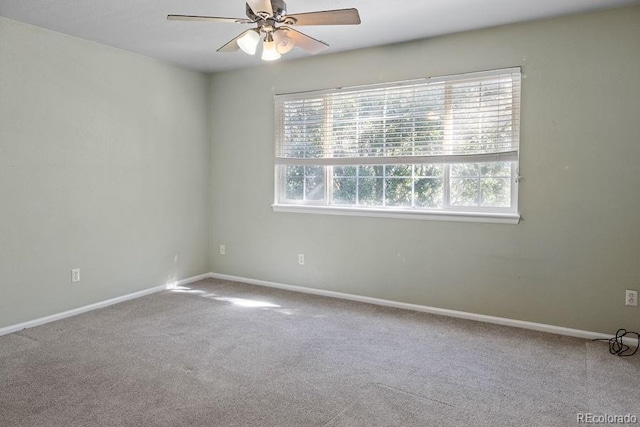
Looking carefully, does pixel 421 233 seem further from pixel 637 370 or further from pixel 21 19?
pixel 21 19

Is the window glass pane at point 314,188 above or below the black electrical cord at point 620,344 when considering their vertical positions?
above

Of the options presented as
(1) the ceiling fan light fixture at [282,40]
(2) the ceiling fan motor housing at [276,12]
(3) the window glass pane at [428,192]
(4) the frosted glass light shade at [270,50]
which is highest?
(2) the ceiling fan motor housing at [276,12]

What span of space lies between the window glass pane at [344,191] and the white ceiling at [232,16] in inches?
49.9

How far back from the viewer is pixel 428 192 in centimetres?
403

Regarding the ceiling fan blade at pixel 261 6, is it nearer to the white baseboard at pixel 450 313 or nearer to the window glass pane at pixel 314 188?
the window glass pane at pixel 314 188

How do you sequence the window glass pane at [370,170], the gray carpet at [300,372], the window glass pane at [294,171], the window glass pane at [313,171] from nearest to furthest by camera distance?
the gray carpet at [300,372] → the window glass pane at [370,170] → the window glass pane at [313,171] → the window glass pane at [294,171]

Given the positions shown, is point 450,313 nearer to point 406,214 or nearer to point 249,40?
point 406,214

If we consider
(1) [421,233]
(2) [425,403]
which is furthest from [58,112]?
(2) [425,403]

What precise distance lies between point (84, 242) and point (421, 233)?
3038mm

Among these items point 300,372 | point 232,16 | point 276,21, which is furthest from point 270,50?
point 300,372

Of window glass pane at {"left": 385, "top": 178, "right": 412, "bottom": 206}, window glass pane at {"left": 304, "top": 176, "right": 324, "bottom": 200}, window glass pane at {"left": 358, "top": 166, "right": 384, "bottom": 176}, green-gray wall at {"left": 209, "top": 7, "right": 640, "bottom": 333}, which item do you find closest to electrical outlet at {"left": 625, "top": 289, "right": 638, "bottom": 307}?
green-gray wall at {"left": 209, "top": 7, "right": 640, "bottom": 333}

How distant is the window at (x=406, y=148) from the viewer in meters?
3.65

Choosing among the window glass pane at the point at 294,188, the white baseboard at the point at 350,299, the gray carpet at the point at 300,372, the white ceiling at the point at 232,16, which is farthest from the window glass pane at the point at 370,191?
the white ceiling at the point at 232,16

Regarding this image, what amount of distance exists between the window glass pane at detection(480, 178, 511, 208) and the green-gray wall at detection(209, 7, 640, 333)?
14 cm
